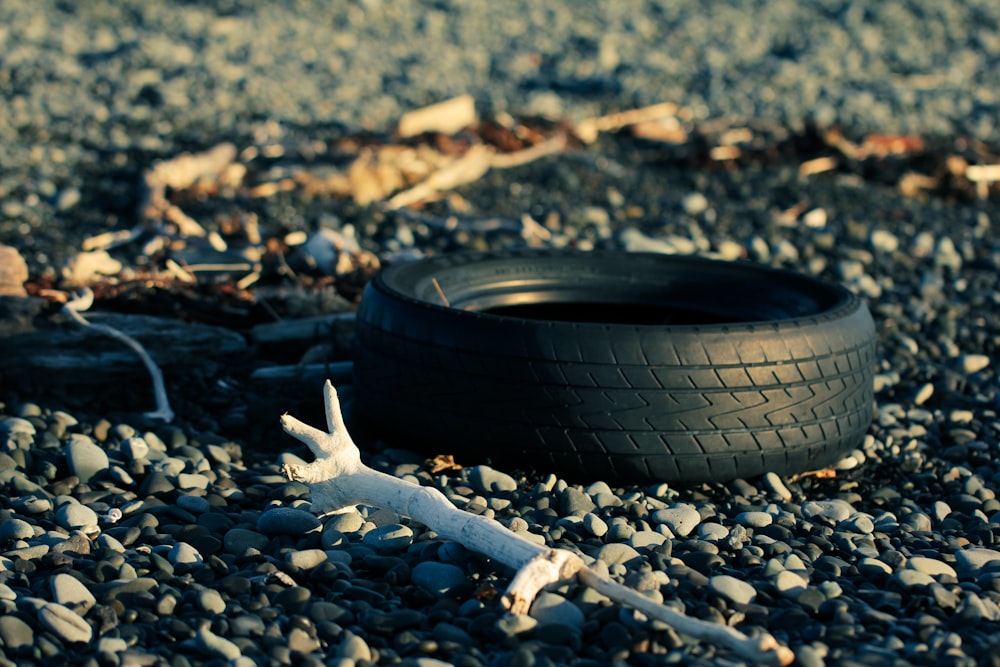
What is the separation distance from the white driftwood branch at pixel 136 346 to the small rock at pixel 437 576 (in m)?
1.75

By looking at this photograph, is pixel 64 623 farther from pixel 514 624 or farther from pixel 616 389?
pixel 616 389

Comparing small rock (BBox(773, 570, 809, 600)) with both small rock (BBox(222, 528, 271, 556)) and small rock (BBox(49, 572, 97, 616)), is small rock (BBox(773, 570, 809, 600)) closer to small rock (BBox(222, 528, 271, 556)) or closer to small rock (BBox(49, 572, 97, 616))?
small rock (BBox(222, 528, 271, 556))

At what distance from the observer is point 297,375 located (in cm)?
476

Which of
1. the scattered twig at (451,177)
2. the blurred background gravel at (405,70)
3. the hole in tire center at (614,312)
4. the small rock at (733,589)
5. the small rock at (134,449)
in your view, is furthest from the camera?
the blurred background gravel at (405,70)

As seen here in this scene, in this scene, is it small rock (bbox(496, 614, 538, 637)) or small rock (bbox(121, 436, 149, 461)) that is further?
small rock (bbox(121, 436, 149, 461))

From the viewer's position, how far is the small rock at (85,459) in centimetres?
385

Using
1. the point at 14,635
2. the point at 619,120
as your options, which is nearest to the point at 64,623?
the point at 14,635

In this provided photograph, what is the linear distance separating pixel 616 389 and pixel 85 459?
5.76 feet

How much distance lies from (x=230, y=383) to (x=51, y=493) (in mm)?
1214

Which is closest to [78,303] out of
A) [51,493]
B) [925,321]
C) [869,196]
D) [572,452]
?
[51,493]

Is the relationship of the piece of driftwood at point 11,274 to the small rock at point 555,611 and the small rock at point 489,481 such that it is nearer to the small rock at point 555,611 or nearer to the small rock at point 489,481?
the small rock at point 489,481

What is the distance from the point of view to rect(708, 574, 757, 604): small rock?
2.98 meters

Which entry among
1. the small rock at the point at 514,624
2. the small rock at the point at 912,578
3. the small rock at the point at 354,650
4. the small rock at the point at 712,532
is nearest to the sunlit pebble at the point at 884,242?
the small rock at the point at 712,532

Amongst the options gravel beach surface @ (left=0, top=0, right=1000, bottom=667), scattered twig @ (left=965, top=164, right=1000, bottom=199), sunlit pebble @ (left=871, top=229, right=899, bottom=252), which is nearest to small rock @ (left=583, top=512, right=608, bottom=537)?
gravel beach surface @ (left=0, top=0, right=1000, bottom=667)
